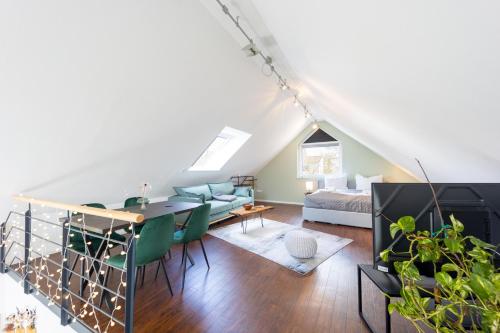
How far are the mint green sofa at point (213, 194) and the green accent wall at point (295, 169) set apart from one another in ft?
5.09

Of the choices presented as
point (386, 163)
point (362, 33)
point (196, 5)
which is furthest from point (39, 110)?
point (386, 163)

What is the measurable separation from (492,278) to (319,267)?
8.29 feet

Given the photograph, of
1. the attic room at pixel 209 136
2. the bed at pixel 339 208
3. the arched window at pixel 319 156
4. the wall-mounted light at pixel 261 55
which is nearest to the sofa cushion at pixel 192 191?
the attic room at pixel 209 136

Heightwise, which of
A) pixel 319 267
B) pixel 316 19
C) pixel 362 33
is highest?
pixel 316 19

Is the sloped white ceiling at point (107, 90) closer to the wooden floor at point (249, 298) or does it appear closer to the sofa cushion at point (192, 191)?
the sofa cushion at point (192, 191)

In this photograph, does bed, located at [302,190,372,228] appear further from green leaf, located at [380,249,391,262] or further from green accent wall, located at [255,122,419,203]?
green leaf, located at [380,249,391,262]

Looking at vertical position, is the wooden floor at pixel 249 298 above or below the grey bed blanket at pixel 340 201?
below

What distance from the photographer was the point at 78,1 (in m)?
1.57

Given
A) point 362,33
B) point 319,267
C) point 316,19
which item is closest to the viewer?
point 362,33

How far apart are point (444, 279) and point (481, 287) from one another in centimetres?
6

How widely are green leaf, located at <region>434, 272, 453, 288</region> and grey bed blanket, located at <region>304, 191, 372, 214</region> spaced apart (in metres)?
4.25

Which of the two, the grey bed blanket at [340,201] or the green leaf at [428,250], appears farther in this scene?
the grey bed blanket at [340,201]

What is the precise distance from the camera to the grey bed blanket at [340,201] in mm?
4332

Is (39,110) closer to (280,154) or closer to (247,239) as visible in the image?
(247,239)
